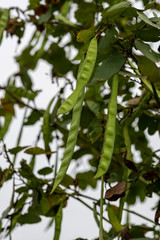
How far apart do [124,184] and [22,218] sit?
0.40m

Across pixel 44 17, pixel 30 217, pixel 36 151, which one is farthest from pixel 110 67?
pixel 44 17

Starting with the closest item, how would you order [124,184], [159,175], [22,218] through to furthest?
[124,184], [159,175], [22,218]

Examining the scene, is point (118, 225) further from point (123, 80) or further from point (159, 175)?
point (123, 80)

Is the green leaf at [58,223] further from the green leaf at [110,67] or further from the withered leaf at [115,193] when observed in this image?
the green leaf at [110,67]

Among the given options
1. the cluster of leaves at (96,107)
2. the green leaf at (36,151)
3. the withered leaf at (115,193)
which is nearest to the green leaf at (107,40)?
the cluster of leaves at (96,107)

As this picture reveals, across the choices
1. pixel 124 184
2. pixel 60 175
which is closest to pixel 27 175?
pixel 124 184

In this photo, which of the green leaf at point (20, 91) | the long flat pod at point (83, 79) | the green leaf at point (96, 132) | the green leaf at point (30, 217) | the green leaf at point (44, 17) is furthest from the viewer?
the green leaf at point (20, 91)

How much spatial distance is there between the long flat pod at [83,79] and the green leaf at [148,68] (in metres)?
0.11

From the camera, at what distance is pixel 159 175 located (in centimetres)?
107

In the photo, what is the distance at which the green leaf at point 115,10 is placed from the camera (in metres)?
0.76

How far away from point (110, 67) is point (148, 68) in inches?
3.2

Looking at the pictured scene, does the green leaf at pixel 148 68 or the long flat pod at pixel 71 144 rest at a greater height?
the green leaf at pixel 148 68

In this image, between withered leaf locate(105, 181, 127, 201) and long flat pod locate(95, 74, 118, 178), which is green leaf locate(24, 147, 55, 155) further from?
long flat pod locate(95, 74, 118, 178)

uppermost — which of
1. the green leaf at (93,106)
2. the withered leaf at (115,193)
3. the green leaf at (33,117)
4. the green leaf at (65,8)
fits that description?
the green leaf at (65,8)
